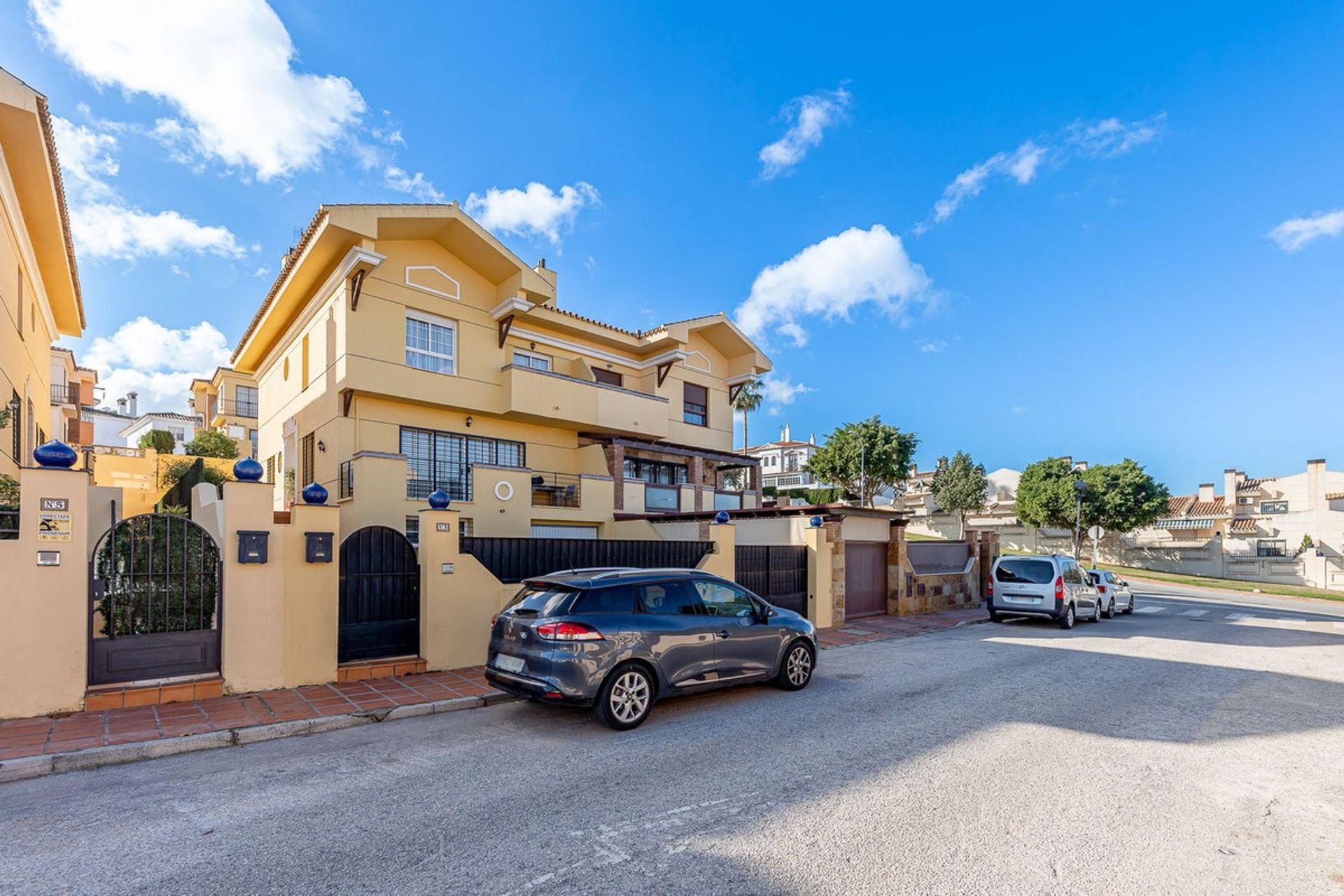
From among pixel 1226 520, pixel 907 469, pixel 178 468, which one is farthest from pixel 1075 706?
pixel 1226 520

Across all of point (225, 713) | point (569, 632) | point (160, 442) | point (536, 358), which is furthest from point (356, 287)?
point (160, 442)

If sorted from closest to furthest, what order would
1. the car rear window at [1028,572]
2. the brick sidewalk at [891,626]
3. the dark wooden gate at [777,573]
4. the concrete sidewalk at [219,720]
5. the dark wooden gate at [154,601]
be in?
the concrete sidewalk at [219,720] < the dark wooden gate at [154,601] < the brick sidewalk at [891,626] < the dark wooden gate at [777,573] < the car rear window at [1028,572]

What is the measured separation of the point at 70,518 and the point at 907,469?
46.3 m

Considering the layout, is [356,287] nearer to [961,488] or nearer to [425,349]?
[425,349]

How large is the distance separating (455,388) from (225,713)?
11.8 meters

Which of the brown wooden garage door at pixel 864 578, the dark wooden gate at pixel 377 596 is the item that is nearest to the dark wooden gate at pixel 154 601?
the dark wooden gate at pixel 377 596

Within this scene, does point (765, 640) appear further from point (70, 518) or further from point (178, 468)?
point (178, 468)

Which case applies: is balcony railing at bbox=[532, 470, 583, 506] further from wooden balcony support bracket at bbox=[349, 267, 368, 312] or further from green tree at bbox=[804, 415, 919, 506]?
green tree at bbox=[804, 415, 919, 506]

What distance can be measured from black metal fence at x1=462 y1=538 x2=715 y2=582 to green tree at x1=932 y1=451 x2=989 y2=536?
140 ft

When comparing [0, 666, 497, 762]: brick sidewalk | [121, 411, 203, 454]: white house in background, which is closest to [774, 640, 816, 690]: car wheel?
[0, 666, 497, 762]: brick sidewalk

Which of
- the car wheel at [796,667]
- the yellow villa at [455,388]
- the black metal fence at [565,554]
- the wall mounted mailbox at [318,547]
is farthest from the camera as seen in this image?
the yellow villa at [455,388]

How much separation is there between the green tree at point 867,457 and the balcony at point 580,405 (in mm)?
25969

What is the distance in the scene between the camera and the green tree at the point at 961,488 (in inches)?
1998

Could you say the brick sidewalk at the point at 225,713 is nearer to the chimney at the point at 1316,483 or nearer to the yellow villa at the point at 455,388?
the yellow villa at the point at 455,388
